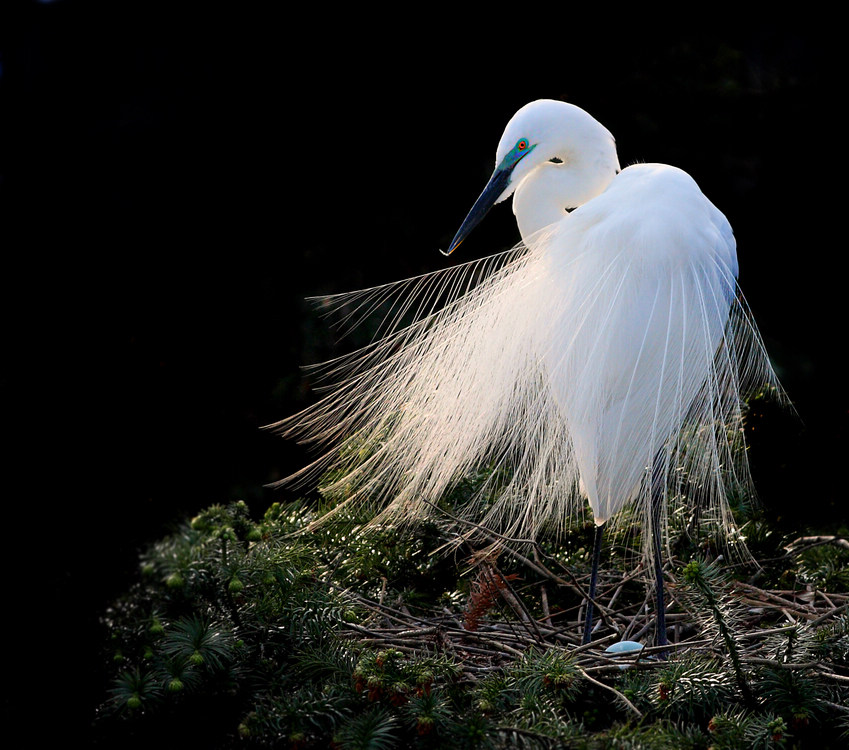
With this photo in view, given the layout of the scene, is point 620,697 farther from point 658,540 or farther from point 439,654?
point 658,540

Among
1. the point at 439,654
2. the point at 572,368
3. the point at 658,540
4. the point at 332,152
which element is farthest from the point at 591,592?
the point at 332,152

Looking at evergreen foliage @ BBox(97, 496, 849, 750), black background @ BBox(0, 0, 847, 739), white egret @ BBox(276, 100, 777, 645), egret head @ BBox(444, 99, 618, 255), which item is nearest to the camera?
evergreen foliage @ BBox(97, 496, 849, 750)

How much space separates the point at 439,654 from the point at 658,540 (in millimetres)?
530

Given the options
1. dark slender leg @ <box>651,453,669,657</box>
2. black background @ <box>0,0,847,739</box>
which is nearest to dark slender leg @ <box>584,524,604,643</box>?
dark slender leg @ <box>651,453,669,657</box>

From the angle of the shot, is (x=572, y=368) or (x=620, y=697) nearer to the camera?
(x=620, y=697)

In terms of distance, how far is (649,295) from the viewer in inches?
67.3

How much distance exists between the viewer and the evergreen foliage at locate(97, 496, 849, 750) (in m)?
1.28

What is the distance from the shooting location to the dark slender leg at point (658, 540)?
181cm

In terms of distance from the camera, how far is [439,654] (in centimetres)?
166

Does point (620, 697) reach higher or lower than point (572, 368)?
lower

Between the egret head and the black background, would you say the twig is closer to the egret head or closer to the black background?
the egret head

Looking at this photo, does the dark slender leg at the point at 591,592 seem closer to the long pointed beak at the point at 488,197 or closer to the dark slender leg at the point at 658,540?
the dark slender leg at the point at 658,540

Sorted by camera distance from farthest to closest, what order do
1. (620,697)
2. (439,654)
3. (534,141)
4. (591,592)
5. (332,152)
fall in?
1. (332,152)
2. (534,141)
3. (591,592)
4. (439,654)
5. (620,697)

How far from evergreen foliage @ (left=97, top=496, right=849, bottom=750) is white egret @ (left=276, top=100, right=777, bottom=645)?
6.5 inches
